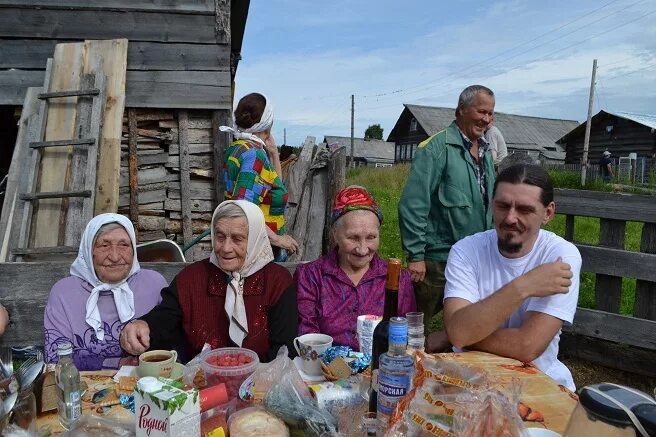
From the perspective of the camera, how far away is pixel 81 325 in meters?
2.48

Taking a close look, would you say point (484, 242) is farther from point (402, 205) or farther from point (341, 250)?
point (402, 205)

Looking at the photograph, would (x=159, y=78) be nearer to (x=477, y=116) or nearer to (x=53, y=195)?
(x=53, y=195)

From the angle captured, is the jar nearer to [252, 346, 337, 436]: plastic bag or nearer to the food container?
the food container

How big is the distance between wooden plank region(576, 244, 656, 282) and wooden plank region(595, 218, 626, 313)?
0.24ft

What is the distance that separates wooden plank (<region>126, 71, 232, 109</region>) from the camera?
567 cm

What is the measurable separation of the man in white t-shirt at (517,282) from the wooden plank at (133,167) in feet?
14.5

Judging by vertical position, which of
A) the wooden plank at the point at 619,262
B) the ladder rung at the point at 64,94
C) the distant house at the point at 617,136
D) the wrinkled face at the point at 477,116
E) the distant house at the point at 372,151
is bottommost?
the wooden plank at the point at 619,262

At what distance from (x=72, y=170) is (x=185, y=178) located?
50.0 inches

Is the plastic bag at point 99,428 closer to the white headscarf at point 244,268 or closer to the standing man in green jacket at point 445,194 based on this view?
the white headscarf at point 244,268

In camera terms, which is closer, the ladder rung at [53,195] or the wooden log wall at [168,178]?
the ladder rung at [53,195]

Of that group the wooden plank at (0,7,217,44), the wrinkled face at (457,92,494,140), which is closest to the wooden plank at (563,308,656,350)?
the wrinkled face at (457,92,494,140)

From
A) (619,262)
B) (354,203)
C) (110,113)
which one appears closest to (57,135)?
(110,113)

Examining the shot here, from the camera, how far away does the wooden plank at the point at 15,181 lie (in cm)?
477

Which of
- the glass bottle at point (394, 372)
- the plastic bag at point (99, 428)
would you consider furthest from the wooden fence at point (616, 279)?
the plastic bag at point (99, 428)
